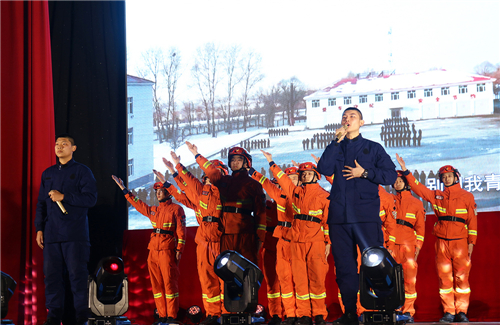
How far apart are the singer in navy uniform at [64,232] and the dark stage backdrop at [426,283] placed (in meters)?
1.24

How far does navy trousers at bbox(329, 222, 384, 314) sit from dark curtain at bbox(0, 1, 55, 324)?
364 centimetres

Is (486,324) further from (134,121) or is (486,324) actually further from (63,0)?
(63,0)

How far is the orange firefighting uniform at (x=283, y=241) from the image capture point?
15.5 feet

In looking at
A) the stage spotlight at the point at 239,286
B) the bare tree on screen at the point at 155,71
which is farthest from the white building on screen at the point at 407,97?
the stage spotlight at the point at 239,286

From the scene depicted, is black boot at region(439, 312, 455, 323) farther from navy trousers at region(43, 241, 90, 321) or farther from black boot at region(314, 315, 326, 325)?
navy trousers at region(43, 241, 90, 321)

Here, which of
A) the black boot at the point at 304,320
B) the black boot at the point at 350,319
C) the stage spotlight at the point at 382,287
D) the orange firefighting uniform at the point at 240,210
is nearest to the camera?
the stage spotlight at the point at 382,287

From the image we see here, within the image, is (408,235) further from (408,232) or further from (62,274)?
(62,274)

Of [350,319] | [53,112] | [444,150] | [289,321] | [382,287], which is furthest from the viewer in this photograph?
[53,112]

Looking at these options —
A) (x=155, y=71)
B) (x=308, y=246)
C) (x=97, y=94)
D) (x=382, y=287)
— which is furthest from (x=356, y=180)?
(x=97, y=94)

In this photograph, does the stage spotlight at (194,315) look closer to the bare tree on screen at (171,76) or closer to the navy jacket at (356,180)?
the bare tree on screen at (171,76)

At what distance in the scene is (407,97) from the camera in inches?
219

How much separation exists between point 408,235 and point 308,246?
1.25 meters

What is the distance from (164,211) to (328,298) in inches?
80.6

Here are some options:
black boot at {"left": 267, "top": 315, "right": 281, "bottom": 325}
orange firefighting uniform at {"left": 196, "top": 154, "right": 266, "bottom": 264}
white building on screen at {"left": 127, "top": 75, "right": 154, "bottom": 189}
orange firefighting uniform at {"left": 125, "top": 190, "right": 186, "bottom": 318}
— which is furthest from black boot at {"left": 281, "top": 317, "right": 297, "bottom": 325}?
white building on screen at {"left": 127, "top": 75, "right": 154, "bottom": 189}
